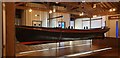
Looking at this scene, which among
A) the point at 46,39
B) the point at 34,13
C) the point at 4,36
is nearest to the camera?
the point at 4,36

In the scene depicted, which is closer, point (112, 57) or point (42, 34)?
point (112, 57)

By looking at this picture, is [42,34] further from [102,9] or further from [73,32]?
[102,9]

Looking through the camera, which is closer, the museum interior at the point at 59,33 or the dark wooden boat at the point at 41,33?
the museum interior at the point at 59,33

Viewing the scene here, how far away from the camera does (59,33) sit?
550cm

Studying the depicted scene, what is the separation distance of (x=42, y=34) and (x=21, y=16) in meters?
6.54

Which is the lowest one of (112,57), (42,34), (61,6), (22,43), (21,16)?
(112,57)

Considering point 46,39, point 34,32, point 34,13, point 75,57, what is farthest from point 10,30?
point 34,13

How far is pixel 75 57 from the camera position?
12.4 feet

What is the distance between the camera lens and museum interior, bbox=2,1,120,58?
137cm

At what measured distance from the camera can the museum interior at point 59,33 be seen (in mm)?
1371

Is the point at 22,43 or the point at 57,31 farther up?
the point at 57,31

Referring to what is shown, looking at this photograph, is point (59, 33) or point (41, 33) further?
point (59, 33)

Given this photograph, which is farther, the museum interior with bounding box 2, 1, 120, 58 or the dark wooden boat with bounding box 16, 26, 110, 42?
the dark wooden boat with bounding box 16, 26, 110, 42

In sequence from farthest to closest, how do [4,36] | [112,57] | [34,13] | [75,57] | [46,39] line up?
[34,13] → [46,39] → [112,57] → [75,57] → [4,36]
